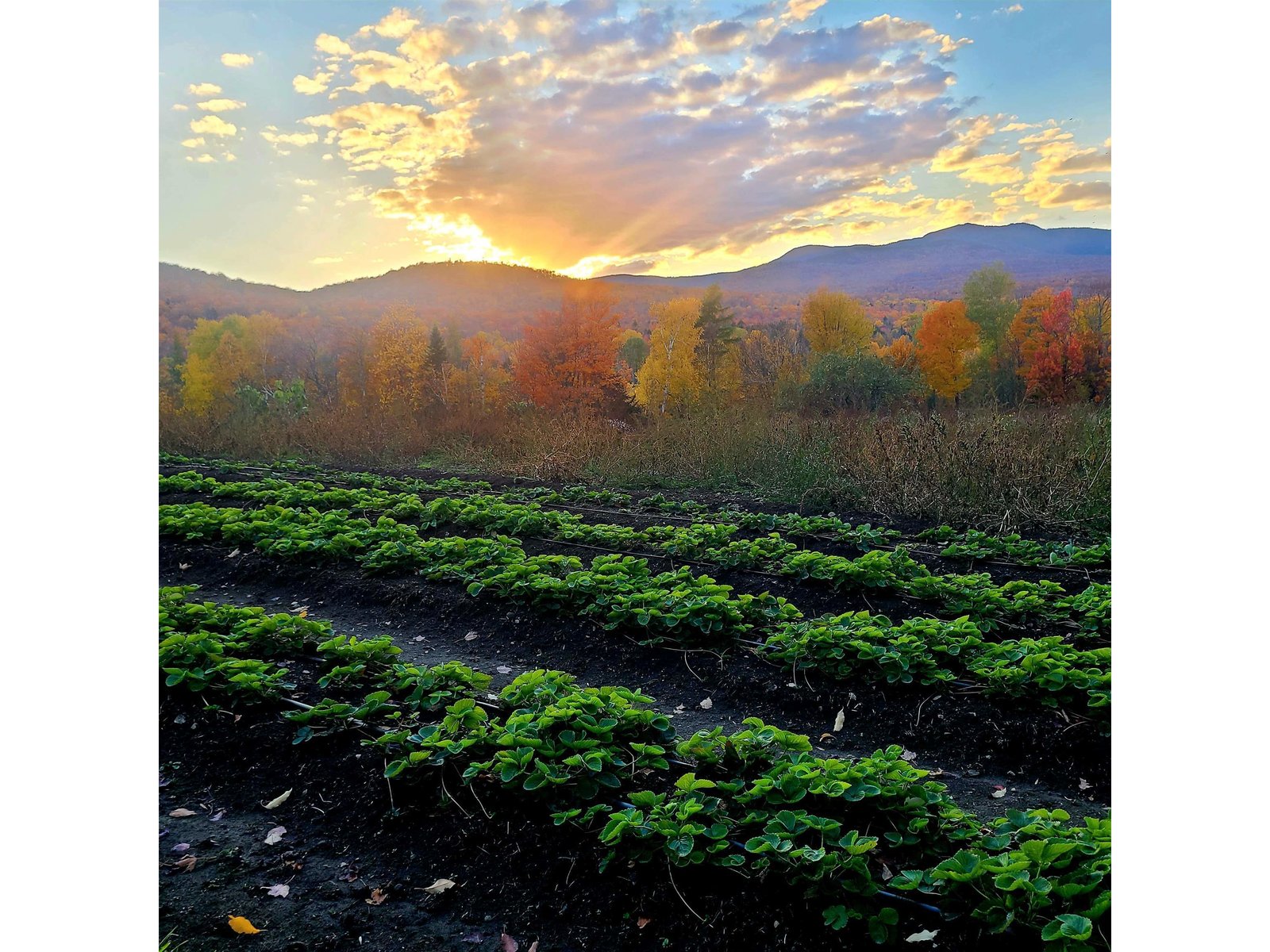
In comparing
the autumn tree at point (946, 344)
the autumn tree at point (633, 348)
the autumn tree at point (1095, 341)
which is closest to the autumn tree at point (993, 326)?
the autumn tree at point (946, 344)

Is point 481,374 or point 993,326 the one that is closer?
point 481,374

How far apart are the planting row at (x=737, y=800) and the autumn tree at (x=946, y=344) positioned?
12538 millimetres

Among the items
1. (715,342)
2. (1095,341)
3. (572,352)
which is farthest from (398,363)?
(1095,341)

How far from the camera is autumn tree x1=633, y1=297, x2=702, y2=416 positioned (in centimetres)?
1162

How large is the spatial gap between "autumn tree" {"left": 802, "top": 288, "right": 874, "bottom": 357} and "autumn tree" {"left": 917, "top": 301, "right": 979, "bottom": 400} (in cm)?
111

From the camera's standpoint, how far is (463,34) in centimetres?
475

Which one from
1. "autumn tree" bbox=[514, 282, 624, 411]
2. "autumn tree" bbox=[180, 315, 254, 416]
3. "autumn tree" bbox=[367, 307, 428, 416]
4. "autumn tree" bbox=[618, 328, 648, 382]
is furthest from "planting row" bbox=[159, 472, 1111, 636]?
"autumn tree" bbox=[367, 307, 428, 416]

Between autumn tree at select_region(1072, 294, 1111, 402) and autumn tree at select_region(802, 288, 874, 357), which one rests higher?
autumn tree at select_region(802, 288, 874, 357)

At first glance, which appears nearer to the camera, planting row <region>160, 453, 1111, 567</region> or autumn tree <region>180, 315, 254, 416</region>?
planting row <region>160, 453, 1111, 567</region>

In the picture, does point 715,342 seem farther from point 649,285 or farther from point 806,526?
point 806,526

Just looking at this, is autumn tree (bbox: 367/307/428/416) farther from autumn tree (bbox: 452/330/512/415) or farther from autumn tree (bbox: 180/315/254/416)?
autumn tree (bbox: 180/315/254/416)

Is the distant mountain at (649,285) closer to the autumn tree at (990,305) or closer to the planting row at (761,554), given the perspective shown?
the autumn tree at (990,305)

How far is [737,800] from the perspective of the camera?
188 centimetres

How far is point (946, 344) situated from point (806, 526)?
11.1m
